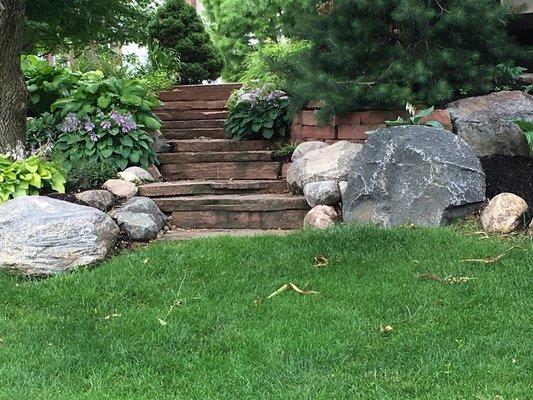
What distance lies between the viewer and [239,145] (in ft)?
24.5

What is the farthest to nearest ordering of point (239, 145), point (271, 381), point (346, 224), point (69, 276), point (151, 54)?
point (151, 54) < point (239, 145) < point (346, 224) < point (69, 276) < point (271, 381)

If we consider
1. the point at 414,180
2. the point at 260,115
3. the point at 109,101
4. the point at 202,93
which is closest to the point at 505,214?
the point at 414,180

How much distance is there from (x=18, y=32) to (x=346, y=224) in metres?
3.49

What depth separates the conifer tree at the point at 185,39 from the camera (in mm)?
11836

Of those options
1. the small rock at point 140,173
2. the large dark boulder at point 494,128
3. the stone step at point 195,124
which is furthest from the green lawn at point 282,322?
the stone step at point 195,124

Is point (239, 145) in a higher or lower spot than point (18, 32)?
lower

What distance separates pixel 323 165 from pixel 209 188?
1.23m

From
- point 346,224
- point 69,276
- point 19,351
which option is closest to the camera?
point 19,351

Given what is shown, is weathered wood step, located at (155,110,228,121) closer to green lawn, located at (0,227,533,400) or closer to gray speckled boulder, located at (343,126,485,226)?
gray speckled boulder, located at (343,126,485,226)

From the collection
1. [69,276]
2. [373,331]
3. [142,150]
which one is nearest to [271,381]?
[373,331]

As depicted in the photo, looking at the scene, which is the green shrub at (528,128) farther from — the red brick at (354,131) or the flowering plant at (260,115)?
the flowering plant at (260,115)

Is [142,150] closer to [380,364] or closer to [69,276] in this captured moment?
[69,276]

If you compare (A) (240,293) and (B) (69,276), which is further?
(B) (69,276)

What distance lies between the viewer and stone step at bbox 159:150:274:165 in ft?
22.9
